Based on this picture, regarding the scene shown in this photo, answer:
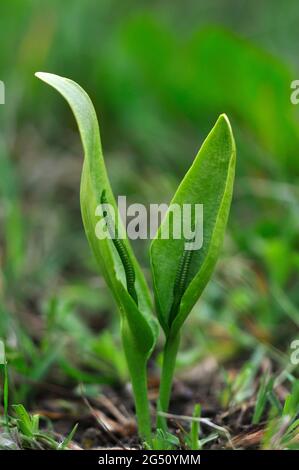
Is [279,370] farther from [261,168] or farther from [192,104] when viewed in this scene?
[192,104]

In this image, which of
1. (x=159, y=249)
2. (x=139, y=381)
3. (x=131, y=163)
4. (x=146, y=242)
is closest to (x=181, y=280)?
(x=159, y=249)

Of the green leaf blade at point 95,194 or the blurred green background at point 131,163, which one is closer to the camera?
the green leaf blade at point 95,194

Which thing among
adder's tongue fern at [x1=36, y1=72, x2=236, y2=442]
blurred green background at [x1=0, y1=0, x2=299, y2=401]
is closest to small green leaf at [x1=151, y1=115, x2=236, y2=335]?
adder's tongue fern at [x1=36, y1=72, x2=236, y2=442]

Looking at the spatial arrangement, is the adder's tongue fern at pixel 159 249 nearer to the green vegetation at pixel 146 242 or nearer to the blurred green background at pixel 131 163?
the green vegetation at pixel 146 242

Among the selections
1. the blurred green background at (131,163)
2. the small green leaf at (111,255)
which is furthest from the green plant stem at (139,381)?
the blurred green background at (131,163)

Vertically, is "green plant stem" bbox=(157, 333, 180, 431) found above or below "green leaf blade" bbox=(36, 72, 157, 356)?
below

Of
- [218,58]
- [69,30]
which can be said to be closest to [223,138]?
[218,58]

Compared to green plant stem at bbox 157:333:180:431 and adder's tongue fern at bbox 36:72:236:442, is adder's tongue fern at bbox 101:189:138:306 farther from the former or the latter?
green plant stem at bbox 157:333:180:431
